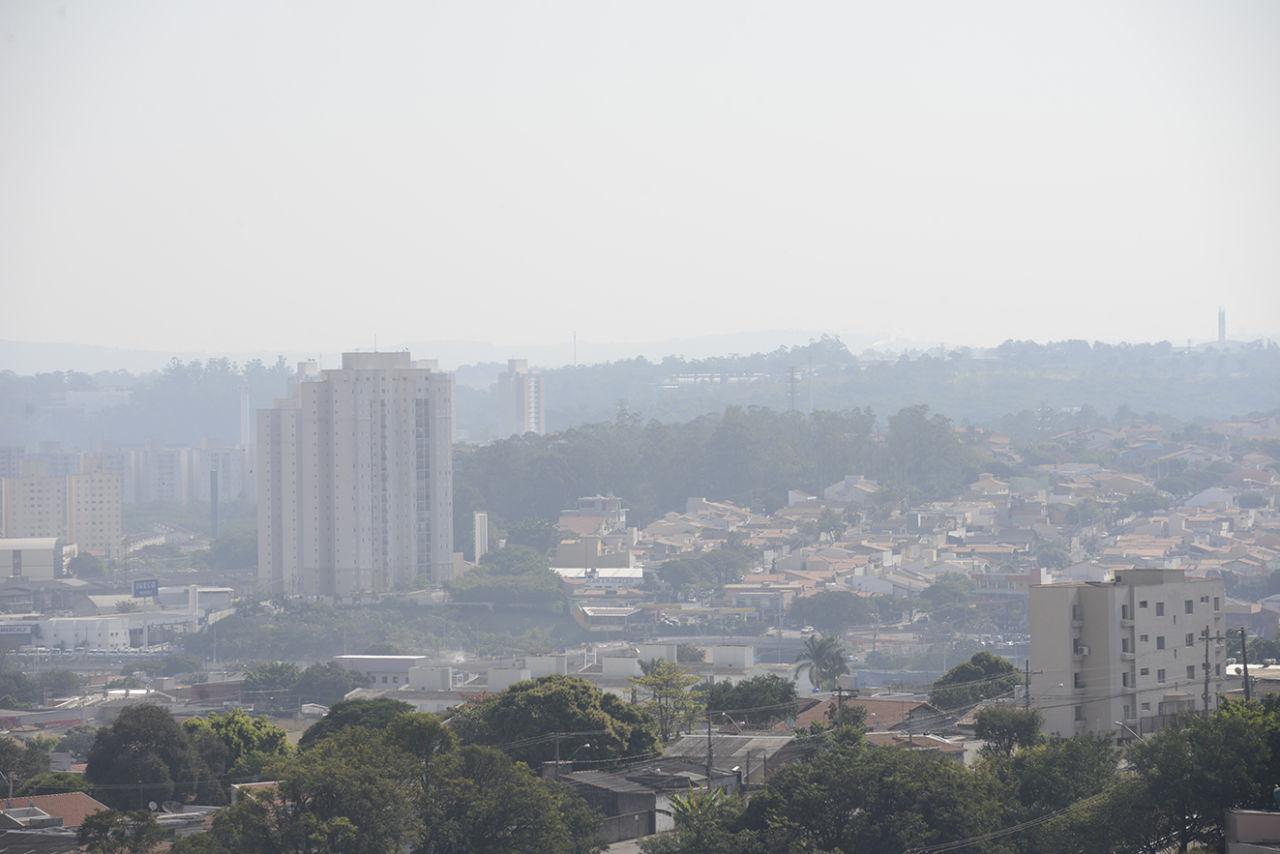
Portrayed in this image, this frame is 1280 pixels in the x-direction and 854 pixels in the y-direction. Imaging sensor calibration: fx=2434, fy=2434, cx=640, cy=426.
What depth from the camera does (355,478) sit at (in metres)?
61.3

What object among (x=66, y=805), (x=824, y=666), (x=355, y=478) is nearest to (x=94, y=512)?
(x=355, y=478)

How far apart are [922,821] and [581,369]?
116m

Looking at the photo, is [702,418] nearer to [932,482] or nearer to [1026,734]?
[932,482]

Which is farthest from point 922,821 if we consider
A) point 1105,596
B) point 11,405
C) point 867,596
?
point 11,405

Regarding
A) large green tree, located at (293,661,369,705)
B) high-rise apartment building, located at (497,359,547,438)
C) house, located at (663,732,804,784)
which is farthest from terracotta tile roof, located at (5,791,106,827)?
high-rise apartment building, located at (497,359,547,438)

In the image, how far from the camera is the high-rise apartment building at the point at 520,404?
352ft

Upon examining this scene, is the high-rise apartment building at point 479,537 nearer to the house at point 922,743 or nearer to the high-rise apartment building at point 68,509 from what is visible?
the high-rise apartment building at point 68,509

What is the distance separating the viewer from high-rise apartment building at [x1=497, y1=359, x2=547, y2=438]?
352 feet

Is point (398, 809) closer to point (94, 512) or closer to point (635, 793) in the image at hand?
point (635, 793)

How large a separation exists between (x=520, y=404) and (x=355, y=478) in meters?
46.0

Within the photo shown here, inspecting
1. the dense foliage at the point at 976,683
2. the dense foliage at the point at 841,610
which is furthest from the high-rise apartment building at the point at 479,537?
the dense foliage at the point at 976,683

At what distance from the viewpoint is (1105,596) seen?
22.9 m

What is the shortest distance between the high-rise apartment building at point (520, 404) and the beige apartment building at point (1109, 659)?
82506 mm

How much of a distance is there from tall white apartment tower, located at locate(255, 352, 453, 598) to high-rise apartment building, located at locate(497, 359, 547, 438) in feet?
139
